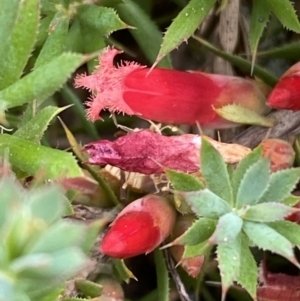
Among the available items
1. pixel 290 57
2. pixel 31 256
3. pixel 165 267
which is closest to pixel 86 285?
pixel 165 267

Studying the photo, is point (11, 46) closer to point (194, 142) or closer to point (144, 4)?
point (194, 142)

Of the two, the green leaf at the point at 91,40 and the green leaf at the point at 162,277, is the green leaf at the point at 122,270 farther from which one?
the green leaf at the point at 91,40

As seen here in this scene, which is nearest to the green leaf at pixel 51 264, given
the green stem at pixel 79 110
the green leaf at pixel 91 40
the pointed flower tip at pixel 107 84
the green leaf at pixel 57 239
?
the green leaf at pixel 57 239

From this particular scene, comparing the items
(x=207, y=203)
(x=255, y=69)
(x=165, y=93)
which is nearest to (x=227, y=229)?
(x=207, y=203)

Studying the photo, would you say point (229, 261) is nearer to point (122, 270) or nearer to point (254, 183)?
point (254, 183)

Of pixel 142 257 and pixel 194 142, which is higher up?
pixel 194 142

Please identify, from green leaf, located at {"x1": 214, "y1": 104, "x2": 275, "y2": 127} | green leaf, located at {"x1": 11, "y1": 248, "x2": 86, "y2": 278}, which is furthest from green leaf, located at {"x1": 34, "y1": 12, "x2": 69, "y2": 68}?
green leaf, located at {"x1": 11, "y1": 248, "x2": 86, "y2": 278}
